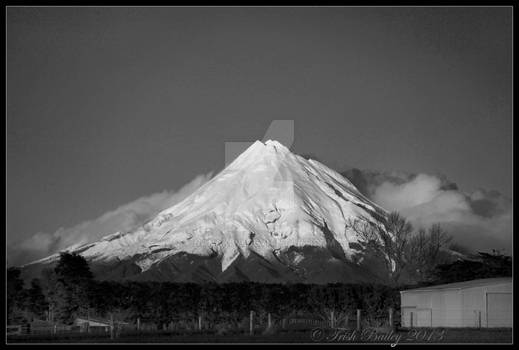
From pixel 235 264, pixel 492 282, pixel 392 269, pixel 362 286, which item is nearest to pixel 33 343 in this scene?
pixel 492 282

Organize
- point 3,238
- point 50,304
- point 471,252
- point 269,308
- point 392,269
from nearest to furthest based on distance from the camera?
point 3,238, point 50,304, point 269,308, point 392,269, point 471,252

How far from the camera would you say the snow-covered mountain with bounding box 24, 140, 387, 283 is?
2422 inches

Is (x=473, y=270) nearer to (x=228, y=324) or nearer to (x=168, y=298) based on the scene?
(x=228, y=324)

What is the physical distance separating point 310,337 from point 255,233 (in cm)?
4606

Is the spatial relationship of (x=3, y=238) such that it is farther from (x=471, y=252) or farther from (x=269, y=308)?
(x=471, y=252)

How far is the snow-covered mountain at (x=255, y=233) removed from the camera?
61531mm

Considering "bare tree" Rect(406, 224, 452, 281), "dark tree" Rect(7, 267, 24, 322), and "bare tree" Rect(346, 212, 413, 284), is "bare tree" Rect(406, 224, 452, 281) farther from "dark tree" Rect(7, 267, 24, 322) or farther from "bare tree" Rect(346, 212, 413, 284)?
"dark tree" Rect(7, 267, 24, 322)

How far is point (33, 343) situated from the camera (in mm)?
22172

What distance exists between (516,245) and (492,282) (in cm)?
517

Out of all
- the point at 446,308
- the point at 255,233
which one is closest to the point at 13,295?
the point at 446,308

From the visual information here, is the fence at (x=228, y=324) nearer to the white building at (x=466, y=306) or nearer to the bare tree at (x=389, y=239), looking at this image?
the white building at (x=466, y=306)

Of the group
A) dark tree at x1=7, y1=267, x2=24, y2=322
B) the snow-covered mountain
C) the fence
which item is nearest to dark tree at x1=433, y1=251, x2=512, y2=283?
the fence

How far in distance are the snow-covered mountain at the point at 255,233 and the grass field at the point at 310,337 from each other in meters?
33.0

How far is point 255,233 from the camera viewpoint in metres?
69.0
